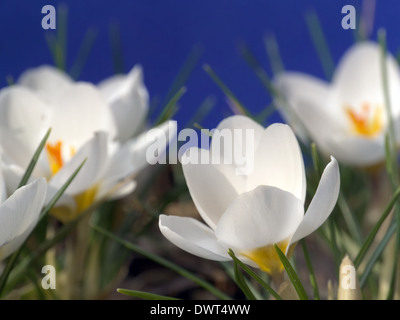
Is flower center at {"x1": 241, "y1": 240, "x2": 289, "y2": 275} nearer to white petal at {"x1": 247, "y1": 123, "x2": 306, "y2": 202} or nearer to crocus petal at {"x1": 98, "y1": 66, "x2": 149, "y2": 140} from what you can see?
white petal at {"x1": 247, "y1": 123, "x2": 306, "y2": 202}

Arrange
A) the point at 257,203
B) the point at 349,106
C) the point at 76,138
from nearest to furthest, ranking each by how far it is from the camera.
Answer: the point at 257,203 < the point at 76,138 < the point at 349,106

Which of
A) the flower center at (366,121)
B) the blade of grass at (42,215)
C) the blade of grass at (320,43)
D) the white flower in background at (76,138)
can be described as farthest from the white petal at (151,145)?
the blade of grass at (320,43)

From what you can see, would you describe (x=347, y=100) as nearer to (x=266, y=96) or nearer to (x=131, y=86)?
(x=266, y=96)

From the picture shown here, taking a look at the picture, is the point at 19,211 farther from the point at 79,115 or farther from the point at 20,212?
the point at 79,115

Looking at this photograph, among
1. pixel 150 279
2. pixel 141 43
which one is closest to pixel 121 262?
pixel 150 279

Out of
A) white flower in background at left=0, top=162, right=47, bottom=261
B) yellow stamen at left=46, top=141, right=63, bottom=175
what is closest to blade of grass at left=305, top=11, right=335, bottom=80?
yellow stamen at left=46, top=141, right=63, bottom=175

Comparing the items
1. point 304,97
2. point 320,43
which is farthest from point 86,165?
point 320,43
